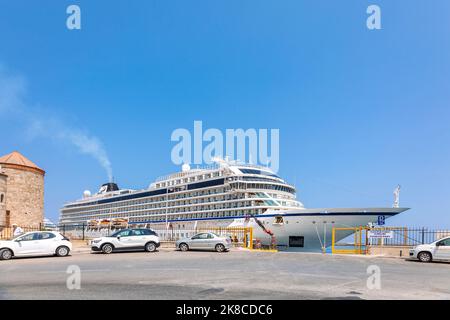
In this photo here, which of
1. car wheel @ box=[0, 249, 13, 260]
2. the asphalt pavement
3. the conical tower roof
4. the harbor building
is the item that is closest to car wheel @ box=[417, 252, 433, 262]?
the asphalt pavement

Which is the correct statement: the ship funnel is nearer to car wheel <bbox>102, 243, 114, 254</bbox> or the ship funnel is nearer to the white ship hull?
the white ship hull

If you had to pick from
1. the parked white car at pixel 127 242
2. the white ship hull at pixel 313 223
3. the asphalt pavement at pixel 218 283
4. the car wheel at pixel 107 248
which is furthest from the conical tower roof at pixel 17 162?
the asphalt pavement at pixel 218 283

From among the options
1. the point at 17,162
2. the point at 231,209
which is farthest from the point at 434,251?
the point at 17,162

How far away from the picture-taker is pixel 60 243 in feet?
56.2

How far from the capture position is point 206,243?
20.5 metres

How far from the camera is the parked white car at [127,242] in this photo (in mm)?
18891

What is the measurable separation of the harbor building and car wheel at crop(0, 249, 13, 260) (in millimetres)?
30065

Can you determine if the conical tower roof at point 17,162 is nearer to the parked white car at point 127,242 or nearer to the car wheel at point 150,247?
the parked white car at point 127,242

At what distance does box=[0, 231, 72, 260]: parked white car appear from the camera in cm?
1598

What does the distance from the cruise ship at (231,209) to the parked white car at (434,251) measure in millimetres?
13454

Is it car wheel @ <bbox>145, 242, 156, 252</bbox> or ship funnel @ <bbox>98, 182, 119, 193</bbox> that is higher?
ship funnel @ <bbox>98, 182, 119, 193</bbox>

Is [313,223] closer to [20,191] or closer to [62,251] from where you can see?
[62,251]

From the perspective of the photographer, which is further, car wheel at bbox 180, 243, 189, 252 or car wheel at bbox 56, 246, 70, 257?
car wheel at bbox 180, 243, 189, 252
